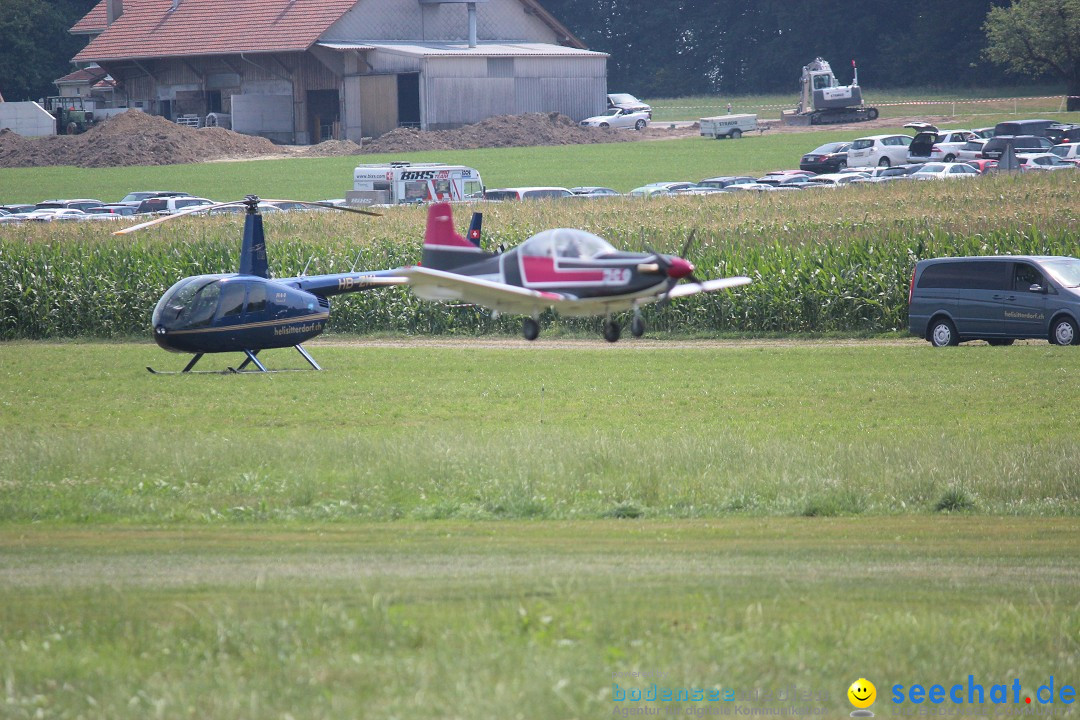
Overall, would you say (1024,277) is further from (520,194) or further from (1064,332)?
(520,194)

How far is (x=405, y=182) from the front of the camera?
5738 cm

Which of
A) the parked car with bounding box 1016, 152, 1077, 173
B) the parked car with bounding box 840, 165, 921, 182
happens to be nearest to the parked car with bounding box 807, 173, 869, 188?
the parked car with bounding box 840, 165, 921, 182

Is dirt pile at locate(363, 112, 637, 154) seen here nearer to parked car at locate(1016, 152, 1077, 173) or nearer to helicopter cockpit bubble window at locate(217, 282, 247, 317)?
parked car at locate(1016, 152, 1077, 173)

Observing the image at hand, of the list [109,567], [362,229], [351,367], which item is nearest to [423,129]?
[362,229]

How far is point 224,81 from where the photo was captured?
88.9m

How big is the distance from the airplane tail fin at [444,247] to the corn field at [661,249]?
70.8 feet

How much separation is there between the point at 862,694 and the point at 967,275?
24.1 m

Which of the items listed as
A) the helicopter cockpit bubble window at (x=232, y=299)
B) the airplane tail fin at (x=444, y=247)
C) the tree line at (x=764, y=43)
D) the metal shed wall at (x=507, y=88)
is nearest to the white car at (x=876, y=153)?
the metal shed wall at (x=507, y=88)

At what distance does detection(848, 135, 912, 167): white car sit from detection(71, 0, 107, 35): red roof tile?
6324cm

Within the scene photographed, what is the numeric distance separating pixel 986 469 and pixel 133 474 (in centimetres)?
1249

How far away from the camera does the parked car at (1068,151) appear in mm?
60825

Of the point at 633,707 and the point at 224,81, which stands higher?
the point at 224,81

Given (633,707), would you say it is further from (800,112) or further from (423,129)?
(800,112)

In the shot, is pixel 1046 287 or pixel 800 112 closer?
pixel 1046 287
